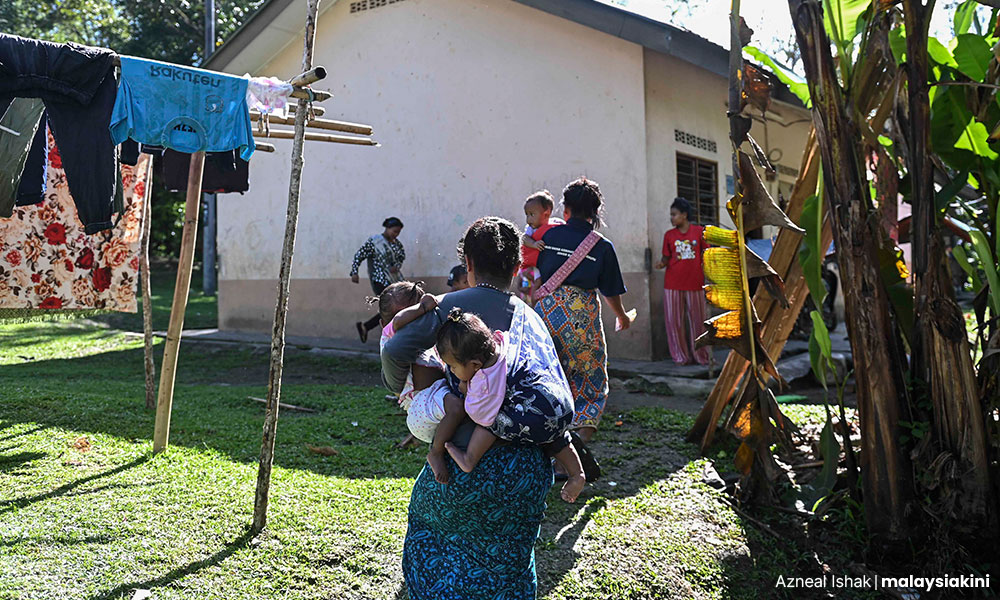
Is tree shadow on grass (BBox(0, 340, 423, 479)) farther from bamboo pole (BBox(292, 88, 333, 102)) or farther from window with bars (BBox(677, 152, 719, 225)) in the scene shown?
window with bars (BBox(677, 152, 719, 225))

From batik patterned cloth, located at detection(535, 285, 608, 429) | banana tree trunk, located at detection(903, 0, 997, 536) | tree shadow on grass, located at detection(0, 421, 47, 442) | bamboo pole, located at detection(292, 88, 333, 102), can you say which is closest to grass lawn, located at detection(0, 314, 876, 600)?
tree shadow on grass, located at detection(0, 421, 47, 442)

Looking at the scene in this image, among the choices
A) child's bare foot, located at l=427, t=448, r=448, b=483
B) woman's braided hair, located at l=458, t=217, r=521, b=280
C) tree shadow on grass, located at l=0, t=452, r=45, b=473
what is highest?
woman's braided hair, located at l=458, t=217, r=521, b=280

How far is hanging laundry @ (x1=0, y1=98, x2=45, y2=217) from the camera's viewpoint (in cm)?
418

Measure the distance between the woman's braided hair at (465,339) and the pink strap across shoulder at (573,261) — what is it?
7.86 feet

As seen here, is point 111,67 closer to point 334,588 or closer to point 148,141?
point 148,141

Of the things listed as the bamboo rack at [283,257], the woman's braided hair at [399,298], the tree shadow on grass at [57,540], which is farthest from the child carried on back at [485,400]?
the tree shadow on grass at [57,540]

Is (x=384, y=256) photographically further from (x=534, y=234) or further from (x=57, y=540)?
(x=57, y=540)

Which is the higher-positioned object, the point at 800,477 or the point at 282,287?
the point at 282,287

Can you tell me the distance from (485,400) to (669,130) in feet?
26.0

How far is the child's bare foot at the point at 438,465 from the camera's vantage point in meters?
2.50

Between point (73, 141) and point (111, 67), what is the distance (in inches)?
16.9

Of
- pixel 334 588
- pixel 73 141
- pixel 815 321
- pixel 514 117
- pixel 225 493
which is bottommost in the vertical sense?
pixel 334 588

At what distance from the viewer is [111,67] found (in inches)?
157

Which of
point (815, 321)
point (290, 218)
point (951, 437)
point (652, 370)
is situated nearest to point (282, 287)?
point (290, 218)
